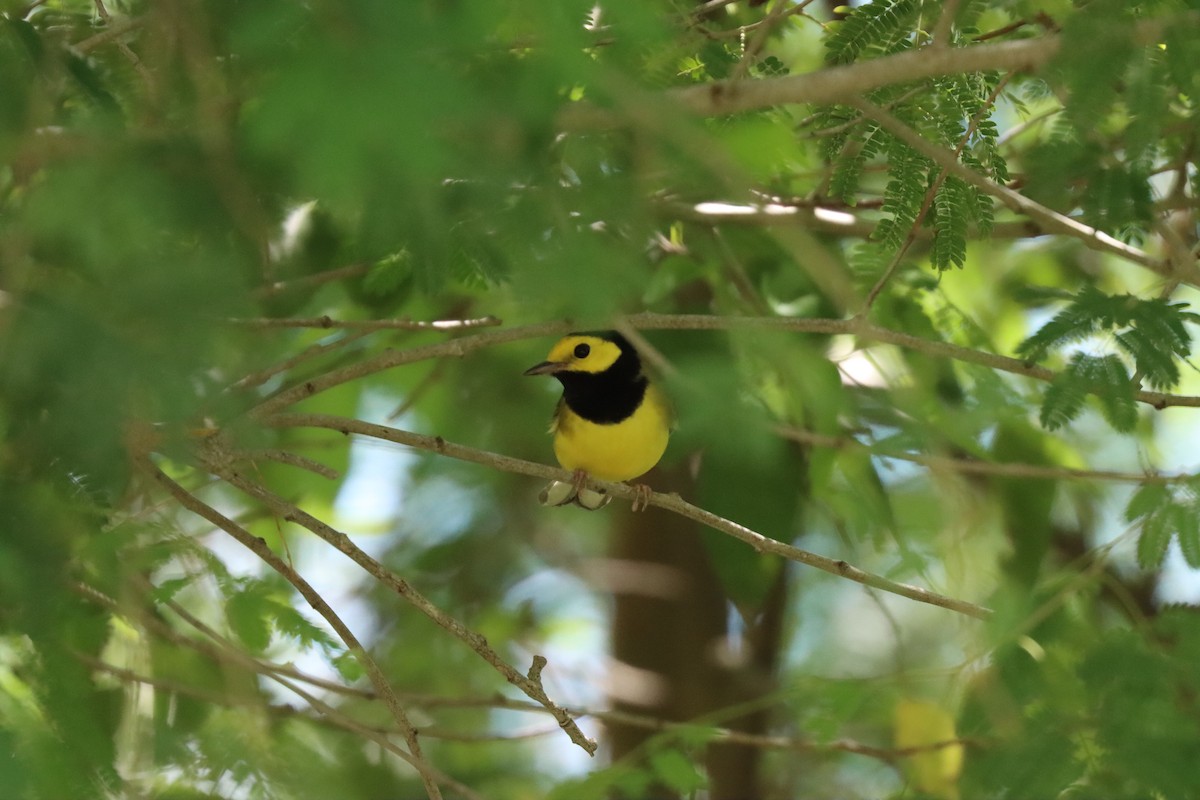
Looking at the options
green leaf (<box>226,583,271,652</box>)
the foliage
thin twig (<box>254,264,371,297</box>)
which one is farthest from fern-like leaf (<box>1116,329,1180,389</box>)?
green leaf (<box>226,583,271,652</box>)

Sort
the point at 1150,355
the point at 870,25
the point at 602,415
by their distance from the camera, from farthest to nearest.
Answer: the point at 602,415 → the point at 1150,355 → the point at 870,25

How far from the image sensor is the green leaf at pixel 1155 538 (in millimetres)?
2973

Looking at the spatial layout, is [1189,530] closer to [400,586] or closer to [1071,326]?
[1071,326]

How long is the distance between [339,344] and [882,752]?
189 centimetres

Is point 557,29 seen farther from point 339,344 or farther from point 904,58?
point 339,344

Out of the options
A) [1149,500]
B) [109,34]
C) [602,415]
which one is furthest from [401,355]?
[1149,500]

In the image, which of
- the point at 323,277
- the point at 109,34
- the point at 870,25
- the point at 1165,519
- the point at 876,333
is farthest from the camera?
the point at 323,277

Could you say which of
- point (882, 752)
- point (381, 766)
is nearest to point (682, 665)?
point (381, 766)

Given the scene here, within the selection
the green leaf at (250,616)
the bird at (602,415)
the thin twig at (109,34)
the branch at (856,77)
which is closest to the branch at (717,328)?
the green leaf at (250,616)

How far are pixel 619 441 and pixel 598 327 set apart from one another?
6.70 feet

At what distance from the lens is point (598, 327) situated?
70.0 inches

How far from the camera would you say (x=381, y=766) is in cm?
474

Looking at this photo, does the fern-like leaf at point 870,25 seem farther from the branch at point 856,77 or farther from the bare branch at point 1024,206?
the branch at point 856,77

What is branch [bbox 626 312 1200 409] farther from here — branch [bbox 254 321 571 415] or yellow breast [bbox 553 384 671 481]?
yellow breast [bbox 553 384 671 481]
